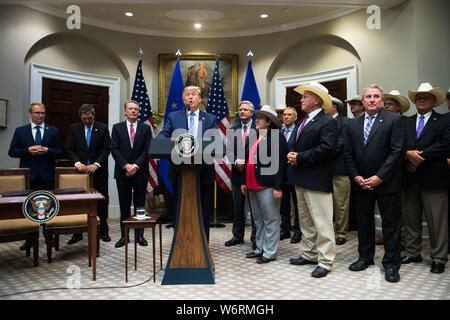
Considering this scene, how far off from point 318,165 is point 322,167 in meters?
0.04

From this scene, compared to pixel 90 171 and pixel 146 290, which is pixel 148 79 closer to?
pixel 90 171

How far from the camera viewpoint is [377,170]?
3215 mm

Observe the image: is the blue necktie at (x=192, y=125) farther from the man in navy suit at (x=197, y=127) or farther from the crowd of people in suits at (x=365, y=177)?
the crowd of people in suits at (x=365, y=177)

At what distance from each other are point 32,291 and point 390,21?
5545 mm

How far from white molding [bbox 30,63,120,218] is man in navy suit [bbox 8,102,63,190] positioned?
5.34 feet

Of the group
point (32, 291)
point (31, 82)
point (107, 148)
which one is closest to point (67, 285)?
point (32, 291)

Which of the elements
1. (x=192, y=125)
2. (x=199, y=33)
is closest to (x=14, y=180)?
(x=192, y=125)

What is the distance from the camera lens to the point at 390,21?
538cm

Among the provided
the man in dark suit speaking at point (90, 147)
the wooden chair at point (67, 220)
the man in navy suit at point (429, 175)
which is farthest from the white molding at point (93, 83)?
the man in navy suit at point (429, 175)

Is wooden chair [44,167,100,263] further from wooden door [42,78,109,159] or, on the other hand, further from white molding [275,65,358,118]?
white molding [275,65,358,118]

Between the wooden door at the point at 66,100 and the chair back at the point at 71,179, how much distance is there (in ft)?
7.73

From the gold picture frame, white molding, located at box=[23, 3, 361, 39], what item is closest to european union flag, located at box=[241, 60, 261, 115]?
the gold picture frame

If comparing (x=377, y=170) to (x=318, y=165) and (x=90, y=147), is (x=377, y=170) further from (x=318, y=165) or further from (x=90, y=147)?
(x=90, y=147)

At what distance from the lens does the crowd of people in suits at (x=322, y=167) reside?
321cm
